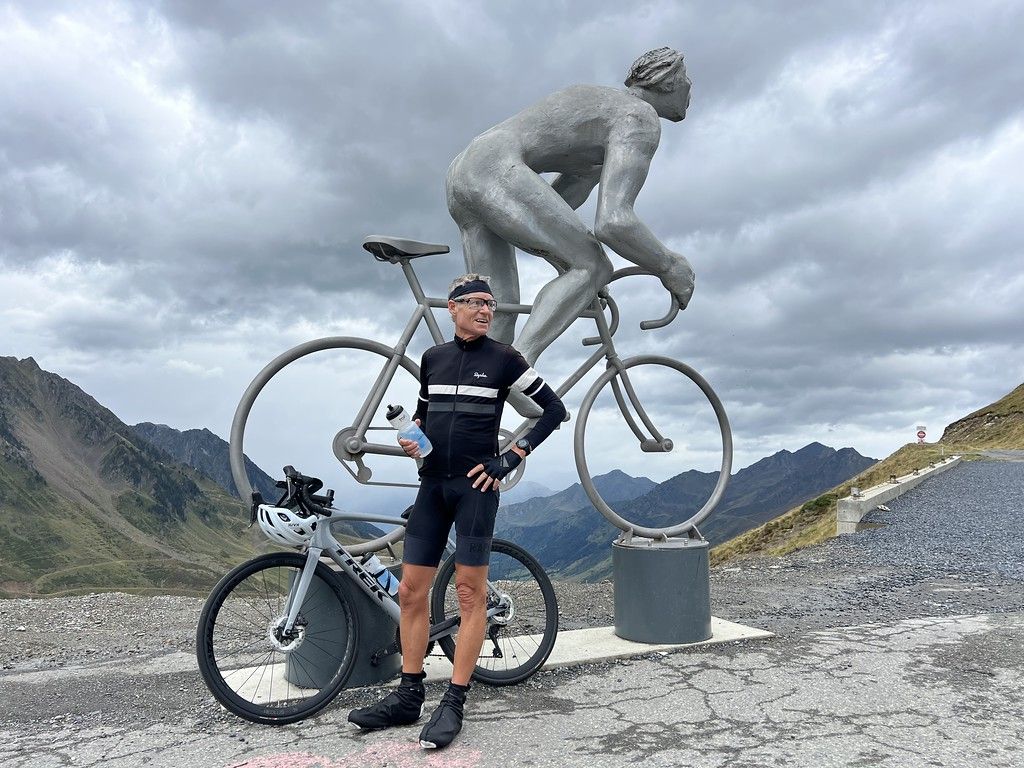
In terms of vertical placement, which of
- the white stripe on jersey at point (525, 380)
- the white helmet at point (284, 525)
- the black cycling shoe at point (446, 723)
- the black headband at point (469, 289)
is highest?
the black headband at point (469, 289)

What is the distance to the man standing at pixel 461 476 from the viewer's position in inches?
137

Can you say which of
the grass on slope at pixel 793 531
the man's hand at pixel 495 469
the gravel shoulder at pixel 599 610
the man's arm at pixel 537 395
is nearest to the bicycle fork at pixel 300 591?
the gravel shoulder at pixel 599 610

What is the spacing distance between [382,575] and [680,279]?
2.86m

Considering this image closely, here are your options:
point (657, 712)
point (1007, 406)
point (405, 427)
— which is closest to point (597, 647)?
point (657, 712)

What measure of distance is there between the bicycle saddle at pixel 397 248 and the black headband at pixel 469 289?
1.20 meters

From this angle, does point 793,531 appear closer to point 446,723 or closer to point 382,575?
point 382,575

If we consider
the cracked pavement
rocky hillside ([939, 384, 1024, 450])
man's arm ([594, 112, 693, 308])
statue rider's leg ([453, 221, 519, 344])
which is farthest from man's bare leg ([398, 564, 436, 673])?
rocky hillside ([939, 384, 1024, 450])

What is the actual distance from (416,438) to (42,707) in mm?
2751

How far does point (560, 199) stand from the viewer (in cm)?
506

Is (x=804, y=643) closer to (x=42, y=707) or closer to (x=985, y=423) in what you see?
(x=42, y=707)

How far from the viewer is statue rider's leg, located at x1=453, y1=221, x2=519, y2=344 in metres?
5.28

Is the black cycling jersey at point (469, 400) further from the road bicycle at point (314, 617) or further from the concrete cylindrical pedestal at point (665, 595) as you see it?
the concrete cylindrical pedestal at point (665, 595)

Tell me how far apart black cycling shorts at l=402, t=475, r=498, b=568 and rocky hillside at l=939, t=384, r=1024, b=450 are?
144ft

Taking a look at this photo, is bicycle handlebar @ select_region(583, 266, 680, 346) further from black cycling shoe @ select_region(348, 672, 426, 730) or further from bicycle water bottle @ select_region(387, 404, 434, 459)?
black cycling shoe @ select_region(348, 672, 426, 730)
